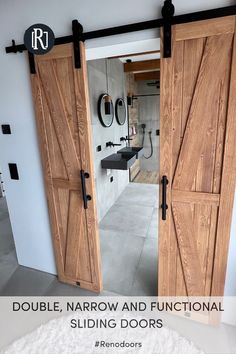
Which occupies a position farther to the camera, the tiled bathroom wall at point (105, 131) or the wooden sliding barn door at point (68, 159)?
the tiled bathroom wall at point (105, 131)

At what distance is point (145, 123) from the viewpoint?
19.2ft

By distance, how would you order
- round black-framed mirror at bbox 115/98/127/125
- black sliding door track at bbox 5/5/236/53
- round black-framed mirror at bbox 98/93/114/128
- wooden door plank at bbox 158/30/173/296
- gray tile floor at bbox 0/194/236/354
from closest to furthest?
black sliding door track at bbox 5/5/236/53, wooden door plank at bbox 158/30/173/296, gray tile floor at bbox 0/194/236/354, round black-framed mirror at bbox 98/93/114/128, round black-framed mirror at bbox 115/98/127/125

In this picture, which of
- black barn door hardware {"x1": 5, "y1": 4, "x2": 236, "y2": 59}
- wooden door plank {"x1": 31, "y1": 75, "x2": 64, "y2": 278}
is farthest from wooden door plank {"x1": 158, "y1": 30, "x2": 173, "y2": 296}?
wooden door plank {"x1": 31, "y1": 75, "x2": 64, "y2": 278}

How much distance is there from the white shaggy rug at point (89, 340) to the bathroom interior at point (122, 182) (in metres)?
0.40

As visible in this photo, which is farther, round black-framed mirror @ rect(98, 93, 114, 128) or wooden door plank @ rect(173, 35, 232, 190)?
round black-framed mirror @ rect(98, 93, 114, 128)

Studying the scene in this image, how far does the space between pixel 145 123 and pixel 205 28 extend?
184 inches

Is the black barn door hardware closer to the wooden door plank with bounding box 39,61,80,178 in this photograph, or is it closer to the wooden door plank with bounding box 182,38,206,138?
the wooden door plank with bounding box 182,38,206,138

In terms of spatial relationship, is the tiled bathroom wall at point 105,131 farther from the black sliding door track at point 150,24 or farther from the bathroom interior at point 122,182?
the black sliding door track at point 150,24

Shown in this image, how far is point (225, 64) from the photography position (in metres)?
1.23

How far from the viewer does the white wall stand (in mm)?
1379

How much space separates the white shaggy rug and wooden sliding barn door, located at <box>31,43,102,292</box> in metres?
0.42

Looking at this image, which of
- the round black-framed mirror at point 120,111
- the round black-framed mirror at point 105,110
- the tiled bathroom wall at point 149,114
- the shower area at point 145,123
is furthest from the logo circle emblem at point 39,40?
the tiled bathroom wall at point 149,114

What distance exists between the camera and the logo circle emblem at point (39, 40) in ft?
4.90

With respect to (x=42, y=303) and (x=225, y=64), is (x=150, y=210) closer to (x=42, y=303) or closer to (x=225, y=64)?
(x=42, y=303)
